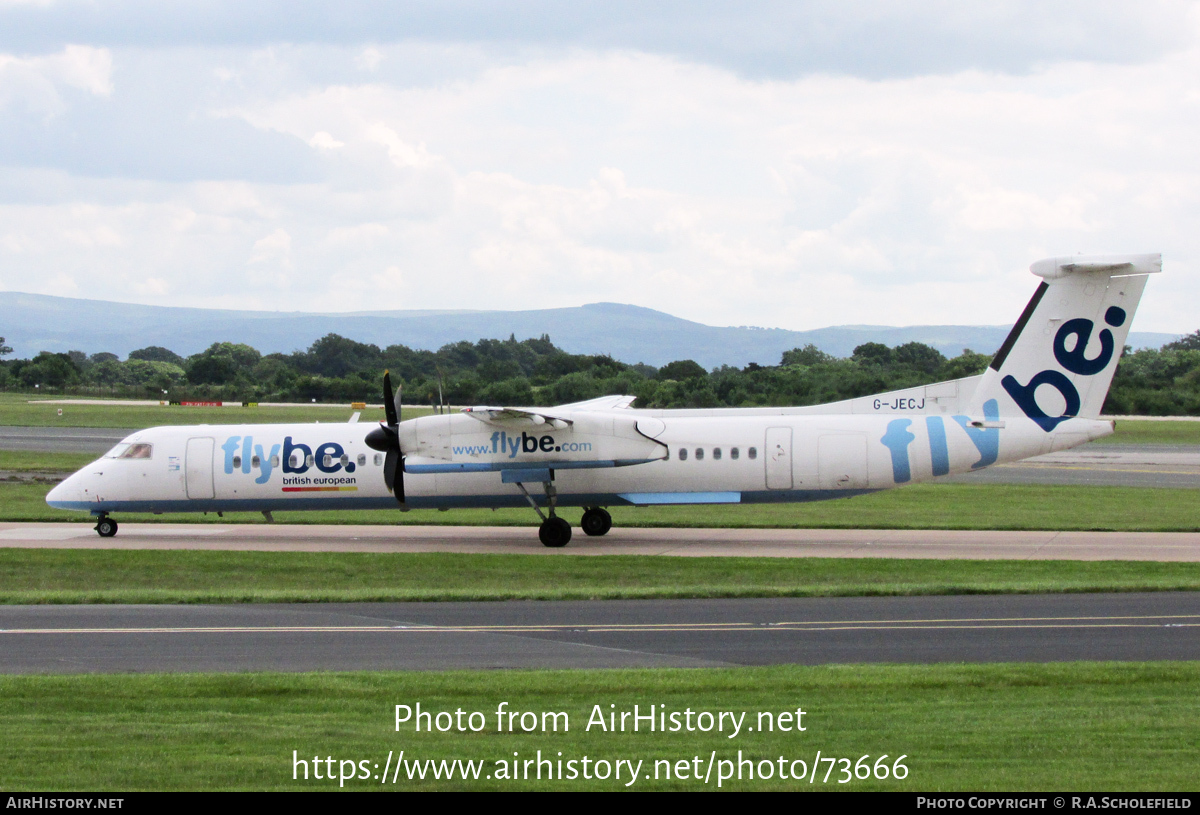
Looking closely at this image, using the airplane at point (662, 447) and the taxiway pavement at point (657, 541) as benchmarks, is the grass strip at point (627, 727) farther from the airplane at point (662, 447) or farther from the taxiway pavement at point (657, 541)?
the airplane at point (662, 447)

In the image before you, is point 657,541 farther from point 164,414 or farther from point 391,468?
point 164,414

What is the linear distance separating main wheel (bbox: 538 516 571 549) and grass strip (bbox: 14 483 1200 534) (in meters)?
4.30

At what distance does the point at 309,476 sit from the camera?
2712 centimetres

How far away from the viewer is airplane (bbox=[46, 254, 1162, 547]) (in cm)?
2412

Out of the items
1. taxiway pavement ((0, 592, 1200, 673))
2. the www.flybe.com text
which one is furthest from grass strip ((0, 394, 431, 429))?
taxiway pavement ((0, 592, 1200, 673))

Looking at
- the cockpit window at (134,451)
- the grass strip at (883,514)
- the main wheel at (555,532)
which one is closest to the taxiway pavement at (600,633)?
the main wheel at (555,532)

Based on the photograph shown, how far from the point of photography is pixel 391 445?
25.5 metres

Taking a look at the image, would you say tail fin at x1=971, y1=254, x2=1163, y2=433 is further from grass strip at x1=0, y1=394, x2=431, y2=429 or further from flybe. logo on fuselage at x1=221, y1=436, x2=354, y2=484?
grass strip at x1=0, y1=394, x2=431, y2=429

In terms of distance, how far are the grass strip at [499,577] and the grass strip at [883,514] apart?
22.0 feet

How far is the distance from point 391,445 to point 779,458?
8917 mm

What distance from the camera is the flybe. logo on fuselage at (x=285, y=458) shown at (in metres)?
27.0
